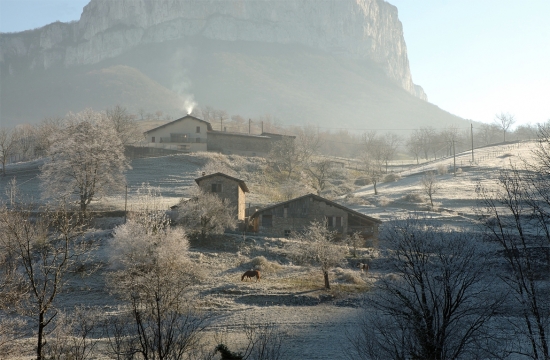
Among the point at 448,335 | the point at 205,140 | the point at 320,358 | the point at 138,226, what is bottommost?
the point at 320,358

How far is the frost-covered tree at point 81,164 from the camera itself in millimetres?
56219

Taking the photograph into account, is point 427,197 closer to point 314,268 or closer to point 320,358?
point 314,268

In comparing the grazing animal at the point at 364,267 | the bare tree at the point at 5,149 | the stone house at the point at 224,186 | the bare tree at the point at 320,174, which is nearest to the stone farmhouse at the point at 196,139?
the bare tree at the point at 320,174

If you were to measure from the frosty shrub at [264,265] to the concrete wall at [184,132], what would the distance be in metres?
55.0

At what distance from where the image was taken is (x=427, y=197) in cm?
6950

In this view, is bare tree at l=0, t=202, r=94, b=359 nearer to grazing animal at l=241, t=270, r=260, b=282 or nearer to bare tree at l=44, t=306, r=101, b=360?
bare tree at l=44, t=306, r=101, b=360

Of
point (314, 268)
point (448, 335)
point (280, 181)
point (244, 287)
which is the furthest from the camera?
point (280, 181)

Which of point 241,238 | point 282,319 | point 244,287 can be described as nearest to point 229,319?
point 282,319

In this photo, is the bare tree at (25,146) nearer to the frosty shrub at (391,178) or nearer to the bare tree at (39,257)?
the bare tree at (39,257)

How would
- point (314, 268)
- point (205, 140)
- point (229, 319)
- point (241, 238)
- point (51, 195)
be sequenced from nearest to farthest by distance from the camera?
1. point (229, 319)
2. point (314, 268)
3. point (241, 238)
4. point (51, 195)
5. point (205, 140)

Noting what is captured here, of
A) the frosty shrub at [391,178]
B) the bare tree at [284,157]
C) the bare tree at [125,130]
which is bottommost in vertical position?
the frosty shrub at [391,178]

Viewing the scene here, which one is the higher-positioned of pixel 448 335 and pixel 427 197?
pixel 427 197

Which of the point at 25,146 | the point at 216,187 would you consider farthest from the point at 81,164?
the point at 25,146

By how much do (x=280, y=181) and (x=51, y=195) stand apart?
125ft
